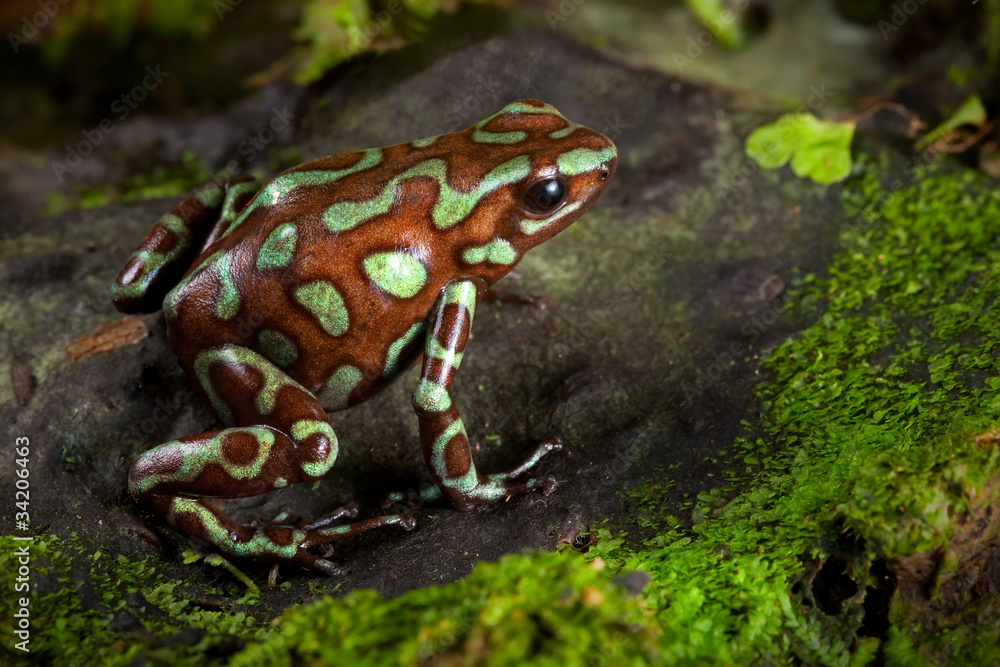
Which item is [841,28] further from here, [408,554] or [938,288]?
[408,554]

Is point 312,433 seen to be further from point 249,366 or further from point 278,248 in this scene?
point 278,248

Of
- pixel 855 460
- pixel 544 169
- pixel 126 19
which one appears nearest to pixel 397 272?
pixel 544 169

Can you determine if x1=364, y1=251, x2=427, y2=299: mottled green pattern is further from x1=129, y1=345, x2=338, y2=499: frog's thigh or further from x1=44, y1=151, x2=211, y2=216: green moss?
x1=44, y1=151, x2=211, y2=216: green moss

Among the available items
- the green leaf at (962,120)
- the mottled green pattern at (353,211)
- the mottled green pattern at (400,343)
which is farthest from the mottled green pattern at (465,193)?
the green leaf at (962,120)

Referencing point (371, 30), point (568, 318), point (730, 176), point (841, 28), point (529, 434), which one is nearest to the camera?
point (529, 434)

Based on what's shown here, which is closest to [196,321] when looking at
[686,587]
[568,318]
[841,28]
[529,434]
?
[529,434]

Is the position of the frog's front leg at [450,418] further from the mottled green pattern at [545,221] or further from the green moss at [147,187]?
the green moss at [147,187]
